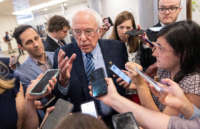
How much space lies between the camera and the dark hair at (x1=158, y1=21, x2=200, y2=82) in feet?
2.94

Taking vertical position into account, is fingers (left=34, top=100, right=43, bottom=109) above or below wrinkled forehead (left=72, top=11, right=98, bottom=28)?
below

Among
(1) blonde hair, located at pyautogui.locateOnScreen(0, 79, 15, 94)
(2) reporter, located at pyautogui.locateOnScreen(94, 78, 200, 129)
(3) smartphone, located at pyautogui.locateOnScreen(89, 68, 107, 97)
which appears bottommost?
(2) reporter, located at pyautogui.locateOnScreen(94, 78, 200, 129)

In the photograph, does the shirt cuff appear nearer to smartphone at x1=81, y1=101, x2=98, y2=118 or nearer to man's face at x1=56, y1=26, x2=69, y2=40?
smartphone at x1=81, y1=101, x2=98, y2=118

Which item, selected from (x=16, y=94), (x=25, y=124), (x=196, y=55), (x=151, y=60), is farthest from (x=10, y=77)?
(x=151, y=60)

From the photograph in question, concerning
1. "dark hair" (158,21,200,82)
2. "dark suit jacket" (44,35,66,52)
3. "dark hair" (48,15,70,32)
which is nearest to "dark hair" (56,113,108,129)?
"dark hair" (158,21,200,82)

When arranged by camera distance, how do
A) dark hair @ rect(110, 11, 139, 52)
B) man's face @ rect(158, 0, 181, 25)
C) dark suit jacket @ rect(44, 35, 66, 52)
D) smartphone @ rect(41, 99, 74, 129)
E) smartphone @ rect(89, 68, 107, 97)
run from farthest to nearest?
dark suit jacket @ rect(44, 35, 66, 52), dark hair @ rect(110, 11, 139, 52), man's face @ rect(158, 0, 181, 25), smartphone @ rect(89, 68, 107, 97), smartphone @ rect(41, 99, 74, 129)

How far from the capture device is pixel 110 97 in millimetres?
861

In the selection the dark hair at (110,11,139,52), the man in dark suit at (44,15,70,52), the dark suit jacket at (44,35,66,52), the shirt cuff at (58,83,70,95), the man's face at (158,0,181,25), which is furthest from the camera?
the man in dark suit at (44,15,70,52)

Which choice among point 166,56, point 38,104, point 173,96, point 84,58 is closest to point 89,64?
point 84,58

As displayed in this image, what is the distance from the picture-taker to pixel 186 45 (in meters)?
0.89

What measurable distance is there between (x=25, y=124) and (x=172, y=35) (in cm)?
116

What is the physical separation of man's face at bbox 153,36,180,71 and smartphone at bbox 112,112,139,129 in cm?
47

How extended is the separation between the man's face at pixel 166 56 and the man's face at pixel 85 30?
21.4 inches

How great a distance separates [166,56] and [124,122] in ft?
1.73
